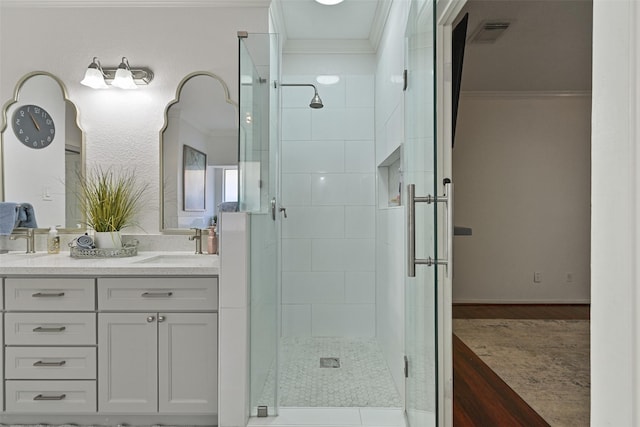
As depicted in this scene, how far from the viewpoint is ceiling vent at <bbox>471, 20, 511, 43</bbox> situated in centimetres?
322

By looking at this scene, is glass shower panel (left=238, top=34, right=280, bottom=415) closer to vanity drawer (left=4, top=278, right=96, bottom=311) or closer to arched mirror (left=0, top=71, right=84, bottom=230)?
vanity drawer (left=4, top=278, right=96, bottom=311)

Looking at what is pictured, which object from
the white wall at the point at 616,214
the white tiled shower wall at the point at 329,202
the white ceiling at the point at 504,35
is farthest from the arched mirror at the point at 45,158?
the white wall at the point at 616,214

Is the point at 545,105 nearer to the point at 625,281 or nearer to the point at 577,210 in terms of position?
the point at 577,210

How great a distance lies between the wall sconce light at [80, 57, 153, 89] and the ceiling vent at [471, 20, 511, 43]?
250 cm

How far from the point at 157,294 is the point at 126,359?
0.36 m

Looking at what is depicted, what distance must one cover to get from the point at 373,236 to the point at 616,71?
3025mm

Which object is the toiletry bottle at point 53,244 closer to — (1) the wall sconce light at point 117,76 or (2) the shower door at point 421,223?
(1) the wall sconce light at point 117,76

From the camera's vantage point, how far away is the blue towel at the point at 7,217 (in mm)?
2711

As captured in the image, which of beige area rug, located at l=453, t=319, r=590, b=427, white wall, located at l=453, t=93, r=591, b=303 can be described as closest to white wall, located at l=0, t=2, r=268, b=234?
beige area rug, located at l=453, t=319, r=590, b=427

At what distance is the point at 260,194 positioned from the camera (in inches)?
86.7

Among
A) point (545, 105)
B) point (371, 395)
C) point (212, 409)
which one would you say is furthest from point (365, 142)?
point (545, 105)

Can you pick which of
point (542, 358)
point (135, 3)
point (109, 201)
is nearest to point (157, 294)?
point (109, 201)

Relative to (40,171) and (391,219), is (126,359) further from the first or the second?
(391,219)

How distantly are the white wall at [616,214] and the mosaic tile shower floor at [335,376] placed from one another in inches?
71.3
